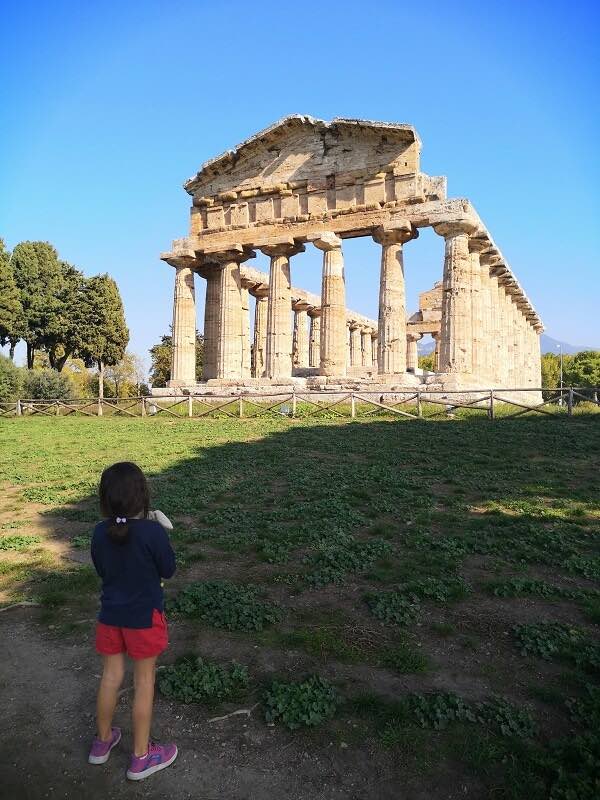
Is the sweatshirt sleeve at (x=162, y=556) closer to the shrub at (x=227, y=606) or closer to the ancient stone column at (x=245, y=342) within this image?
the shrub at (x=227, y=606)

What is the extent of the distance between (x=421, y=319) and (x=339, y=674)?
44.7 metres

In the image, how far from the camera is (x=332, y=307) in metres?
26.5

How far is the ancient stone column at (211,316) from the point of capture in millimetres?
32062

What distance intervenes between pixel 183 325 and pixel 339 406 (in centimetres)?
1301

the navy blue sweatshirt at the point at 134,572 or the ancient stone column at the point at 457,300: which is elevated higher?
the ancient stone column at the point at 457,300

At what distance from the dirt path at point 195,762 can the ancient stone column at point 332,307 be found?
2315cm

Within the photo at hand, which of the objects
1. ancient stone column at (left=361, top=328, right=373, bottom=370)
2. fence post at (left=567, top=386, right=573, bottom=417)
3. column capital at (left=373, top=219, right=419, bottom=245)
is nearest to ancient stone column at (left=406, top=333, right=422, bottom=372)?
ancient stone column at (left=361, top=328, right=373, bottom=370)

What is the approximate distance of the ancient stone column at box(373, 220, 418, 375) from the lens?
24.8 metres

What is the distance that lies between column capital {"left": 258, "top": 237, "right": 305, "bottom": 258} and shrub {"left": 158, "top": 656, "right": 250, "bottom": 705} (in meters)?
25.8

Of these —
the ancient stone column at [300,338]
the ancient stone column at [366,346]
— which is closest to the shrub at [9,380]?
the ancient stone column at [300,338]

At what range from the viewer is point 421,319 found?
4600 centimetres

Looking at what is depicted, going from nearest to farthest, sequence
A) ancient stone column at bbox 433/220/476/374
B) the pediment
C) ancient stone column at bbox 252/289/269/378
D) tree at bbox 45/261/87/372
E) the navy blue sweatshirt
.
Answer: the navy blue sweatshirt
ancient stone column at bbox 433/220/476/374
the pediment
ancient stone column at bbox 252/289/269/378
tree at bbox 45/261/87/372

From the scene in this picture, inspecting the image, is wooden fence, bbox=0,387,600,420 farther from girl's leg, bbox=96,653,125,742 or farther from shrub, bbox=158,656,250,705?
girl's leg, bbox=96,653,125,742

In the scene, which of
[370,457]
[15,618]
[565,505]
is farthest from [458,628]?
[370,457]
